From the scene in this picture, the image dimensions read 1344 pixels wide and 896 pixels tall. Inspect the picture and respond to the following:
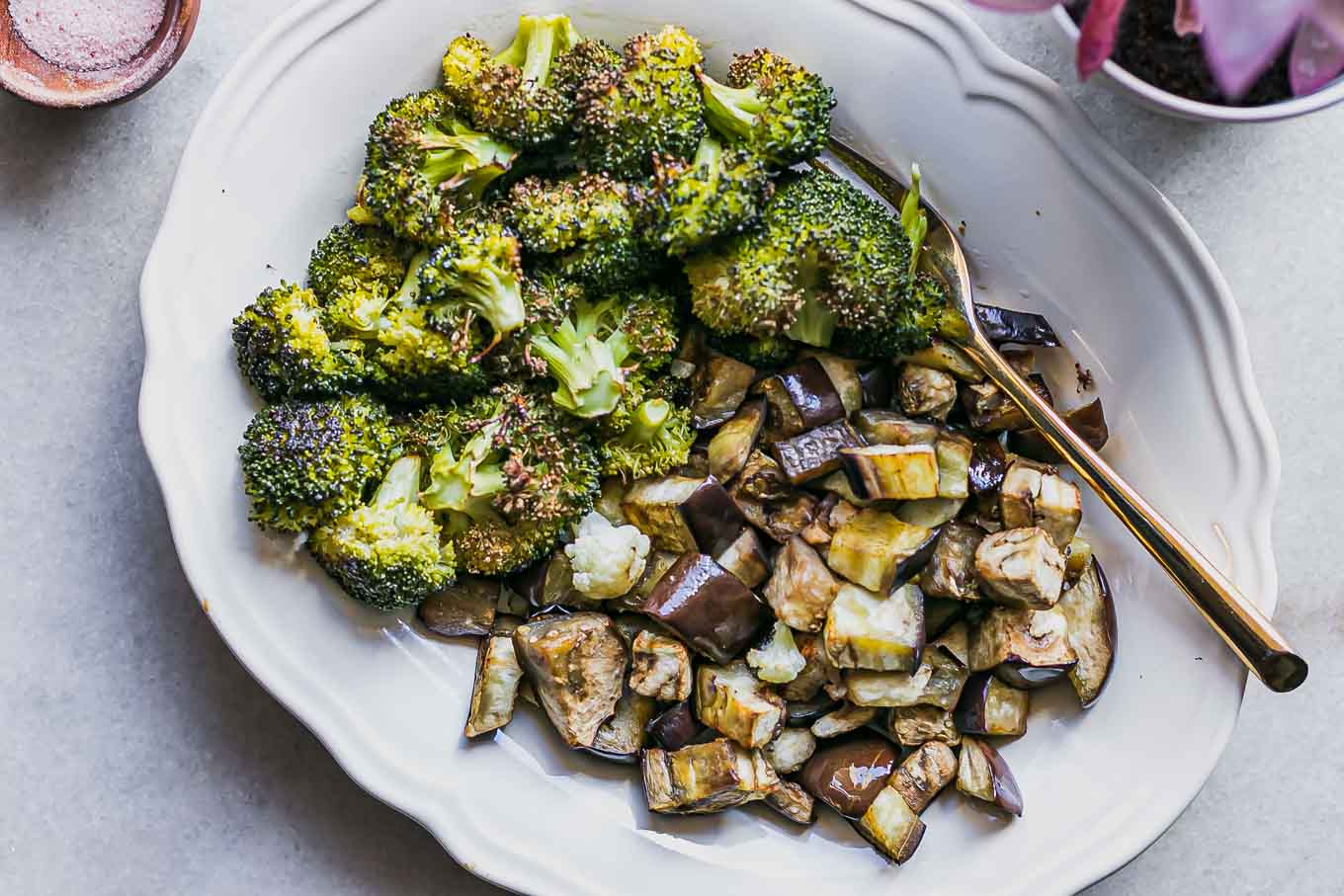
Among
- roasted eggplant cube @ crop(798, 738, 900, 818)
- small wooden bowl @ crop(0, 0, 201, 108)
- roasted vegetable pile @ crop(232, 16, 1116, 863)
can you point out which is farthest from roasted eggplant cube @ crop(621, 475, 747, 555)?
small wooden bowl @ crop(0, 0, 201, 108)

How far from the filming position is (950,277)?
1.87 metres

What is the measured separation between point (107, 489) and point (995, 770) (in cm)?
182

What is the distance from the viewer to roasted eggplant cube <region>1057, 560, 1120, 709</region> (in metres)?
1.88

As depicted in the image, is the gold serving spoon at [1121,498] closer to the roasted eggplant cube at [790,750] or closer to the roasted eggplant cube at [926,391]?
the roasted eggplant cube at [926,391]

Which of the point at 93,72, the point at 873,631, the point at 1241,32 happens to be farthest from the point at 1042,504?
the point at 93,72

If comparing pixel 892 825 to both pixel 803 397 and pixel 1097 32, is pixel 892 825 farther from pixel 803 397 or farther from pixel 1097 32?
pixel 1097 32

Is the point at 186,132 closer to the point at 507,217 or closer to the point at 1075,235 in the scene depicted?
the point at 507,217

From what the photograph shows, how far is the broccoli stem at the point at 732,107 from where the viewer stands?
5.78 feet

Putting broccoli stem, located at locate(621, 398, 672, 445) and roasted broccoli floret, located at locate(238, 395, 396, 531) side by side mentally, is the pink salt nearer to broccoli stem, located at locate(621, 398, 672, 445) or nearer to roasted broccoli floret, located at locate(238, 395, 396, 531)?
roasted broccoli floret, located at locate(238, 395, 396, 531)

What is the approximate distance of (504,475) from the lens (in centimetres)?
180

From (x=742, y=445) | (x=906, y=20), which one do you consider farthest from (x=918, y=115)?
(x=742, y=445)

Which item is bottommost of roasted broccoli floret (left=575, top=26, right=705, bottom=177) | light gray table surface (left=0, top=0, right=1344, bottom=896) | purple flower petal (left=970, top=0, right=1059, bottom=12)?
light gray table surface (left=0, top=0, right=1344, bottom=896)

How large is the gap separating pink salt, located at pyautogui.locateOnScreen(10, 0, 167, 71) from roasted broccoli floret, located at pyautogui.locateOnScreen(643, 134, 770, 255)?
1.07 metres

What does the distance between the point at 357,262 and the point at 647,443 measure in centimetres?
60
